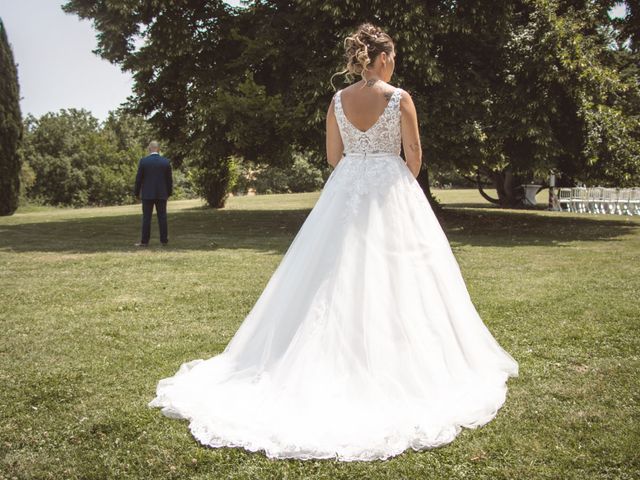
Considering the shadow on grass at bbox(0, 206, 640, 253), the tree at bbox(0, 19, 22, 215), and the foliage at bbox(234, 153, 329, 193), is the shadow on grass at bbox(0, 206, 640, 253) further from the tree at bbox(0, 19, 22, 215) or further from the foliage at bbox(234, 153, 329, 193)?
the foliage at bbox(234, 153, 329, 193)

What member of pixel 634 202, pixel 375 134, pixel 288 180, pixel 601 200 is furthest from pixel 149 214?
pixel 288 180

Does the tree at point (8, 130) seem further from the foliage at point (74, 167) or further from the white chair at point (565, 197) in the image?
the white chair at point (565, 197)

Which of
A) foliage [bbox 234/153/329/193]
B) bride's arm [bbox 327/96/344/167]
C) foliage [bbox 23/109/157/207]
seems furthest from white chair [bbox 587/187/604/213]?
foliage [bbox 23/109/157/207]

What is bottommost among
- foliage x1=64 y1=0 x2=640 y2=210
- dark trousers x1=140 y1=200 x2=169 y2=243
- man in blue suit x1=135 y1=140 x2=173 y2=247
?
dark trousers x1=140 y1=200 x2=169 y2=243

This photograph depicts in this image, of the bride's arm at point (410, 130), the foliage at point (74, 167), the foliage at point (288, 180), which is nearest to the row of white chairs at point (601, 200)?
the bride's arm at point (410, 130)

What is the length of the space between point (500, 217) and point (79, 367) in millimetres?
20180

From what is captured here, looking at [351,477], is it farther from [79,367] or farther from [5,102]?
[5,102]

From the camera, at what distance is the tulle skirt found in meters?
3.42

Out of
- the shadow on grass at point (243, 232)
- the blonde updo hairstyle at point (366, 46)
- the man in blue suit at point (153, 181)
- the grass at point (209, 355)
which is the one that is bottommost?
the grass at point (209, 355)

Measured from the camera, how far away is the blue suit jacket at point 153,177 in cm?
1260

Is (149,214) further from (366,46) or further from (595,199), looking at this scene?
(595,199)

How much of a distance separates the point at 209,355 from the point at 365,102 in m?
2.79

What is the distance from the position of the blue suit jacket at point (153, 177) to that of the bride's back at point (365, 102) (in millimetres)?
9151

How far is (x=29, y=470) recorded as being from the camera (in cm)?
312
